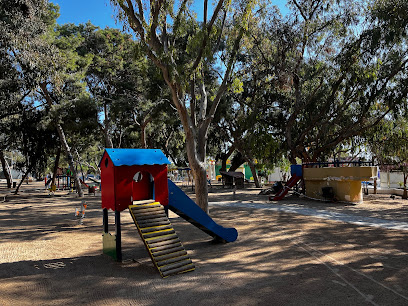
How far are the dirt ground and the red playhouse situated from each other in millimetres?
756

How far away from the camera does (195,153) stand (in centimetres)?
1231

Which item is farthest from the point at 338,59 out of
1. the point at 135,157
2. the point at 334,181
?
the point at 135,157

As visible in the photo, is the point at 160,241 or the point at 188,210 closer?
the point at 160,241

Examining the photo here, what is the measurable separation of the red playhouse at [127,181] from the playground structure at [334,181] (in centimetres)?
1136

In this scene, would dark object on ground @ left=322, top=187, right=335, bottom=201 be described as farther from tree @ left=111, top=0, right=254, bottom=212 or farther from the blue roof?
the blue roof

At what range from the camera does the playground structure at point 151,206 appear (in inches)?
258

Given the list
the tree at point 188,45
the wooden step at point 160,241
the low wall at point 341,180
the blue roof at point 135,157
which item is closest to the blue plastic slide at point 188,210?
the wooden step at point 160,241

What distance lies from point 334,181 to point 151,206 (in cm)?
1278

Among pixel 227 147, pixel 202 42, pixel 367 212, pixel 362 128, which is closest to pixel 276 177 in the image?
pixel 227 147

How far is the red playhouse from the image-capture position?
7281mm

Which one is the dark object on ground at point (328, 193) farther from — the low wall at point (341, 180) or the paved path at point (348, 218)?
the paved path at point (348, 218)

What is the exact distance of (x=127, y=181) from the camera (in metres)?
7.45

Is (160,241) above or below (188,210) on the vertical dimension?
below

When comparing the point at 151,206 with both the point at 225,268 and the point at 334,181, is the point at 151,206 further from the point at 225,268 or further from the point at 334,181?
the point at 334,181
